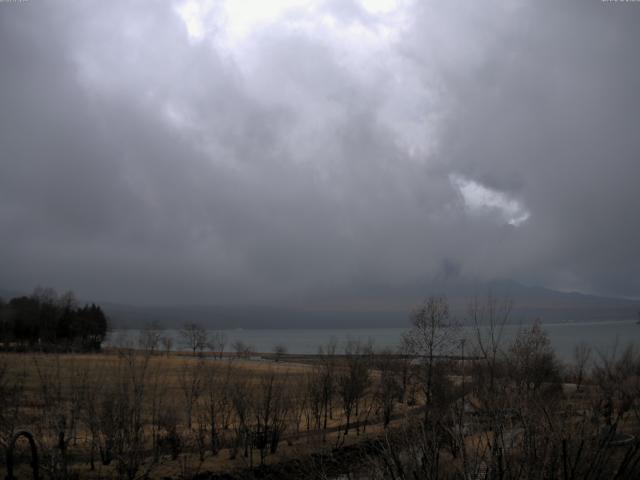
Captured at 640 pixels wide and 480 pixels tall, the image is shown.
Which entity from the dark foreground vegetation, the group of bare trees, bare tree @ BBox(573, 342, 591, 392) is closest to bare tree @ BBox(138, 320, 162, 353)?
the dark foreground vegetation

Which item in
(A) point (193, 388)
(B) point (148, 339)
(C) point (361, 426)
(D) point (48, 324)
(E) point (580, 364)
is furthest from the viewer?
(D) point (48, 324)

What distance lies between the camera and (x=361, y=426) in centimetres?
4062

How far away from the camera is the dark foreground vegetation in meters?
8.83

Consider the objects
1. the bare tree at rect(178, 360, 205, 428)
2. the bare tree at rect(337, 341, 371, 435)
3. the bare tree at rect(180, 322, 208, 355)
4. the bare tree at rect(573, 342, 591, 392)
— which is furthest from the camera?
the bare tree at rect(180, 322, 208, 355)

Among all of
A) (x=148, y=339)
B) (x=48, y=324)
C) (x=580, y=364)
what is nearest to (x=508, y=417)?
(x=148, y=339)

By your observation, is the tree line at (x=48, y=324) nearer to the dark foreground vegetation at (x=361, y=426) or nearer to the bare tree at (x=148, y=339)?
the bare tree at (x=148, y=339)

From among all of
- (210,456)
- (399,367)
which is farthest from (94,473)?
(399,367)

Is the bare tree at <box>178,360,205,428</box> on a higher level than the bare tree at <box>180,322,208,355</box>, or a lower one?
higher

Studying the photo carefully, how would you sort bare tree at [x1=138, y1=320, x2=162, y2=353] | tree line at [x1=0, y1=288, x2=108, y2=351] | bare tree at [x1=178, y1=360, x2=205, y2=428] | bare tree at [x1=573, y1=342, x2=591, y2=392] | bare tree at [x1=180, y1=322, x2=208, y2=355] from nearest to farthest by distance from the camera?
bare tree at [x1=178, y1=360, x2=205, y2=428] < bare tree at [x1=138, y1=320, x2=162, y2=353] < bare tree at [x1=573, y1=342, x2=591, y2=392] < tree line at [x1=0, y1=288, x2=108, y2=351] < bare tree at [x1=180, y1=322, x2=208, y2=355]

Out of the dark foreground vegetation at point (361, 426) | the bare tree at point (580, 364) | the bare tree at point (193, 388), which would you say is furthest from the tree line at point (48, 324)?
the bare tree at point (580, 364)

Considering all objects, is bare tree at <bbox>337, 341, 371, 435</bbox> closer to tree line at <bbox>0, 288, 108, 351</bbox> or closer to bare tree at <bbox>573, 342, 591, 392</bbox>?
bare tree at <bbox>573, 342, 591, 392</bbox>

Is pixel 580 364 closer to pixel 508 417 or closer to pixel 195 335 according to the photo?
pixel 508 417

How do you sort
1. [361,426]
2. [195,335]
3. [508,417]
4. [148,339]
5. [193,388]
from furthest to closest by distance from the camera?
[195,335], [361,426], [148,339], [193,388], [508,417]

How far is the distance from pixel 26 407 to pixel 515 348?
30697mm
